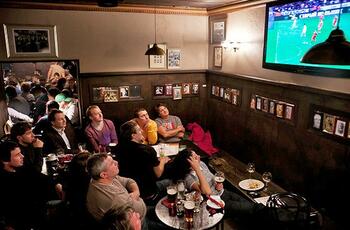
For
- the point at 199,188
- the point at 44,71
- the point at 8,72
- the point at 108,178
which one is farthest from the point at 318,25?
the point at 8,72

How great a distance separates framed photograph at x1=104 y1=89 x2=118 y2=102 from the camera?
18.4 ft

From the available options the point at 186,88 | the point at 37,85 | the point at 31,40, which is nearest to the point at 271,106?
the point at 186,88

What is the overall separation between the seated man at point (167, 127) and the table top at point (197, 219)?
2.15 metres

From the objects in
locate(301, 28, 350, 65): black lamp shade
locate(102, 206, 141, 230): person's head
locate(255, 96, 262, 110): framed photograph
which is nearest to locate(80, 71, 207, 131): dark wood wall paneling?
locate(255, 96, 262, 110): framed photograph

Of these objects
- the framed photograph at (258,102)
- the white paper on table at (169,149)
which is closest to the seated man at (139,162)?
the white paper on table at (169,149)

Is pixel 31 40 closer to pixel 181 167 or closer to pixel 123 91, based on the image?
pixel 123 91

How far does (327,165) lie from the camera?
138 inches

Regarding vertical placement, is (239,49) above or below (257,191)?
above

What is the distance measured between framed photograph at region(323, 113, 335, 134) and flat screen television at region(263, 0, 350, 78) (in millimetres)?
490

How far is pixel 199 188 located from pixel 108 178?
3.31 ft

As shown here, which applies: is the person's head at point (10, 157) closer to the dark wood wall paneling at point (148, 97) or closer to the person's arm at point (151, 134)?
the person's arm at point (151, 134)

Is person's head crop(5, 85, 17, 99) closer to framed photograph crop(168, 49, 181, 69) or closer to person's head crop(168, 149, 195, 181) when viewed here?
framed photograph crop(168, 49, 181, 69)

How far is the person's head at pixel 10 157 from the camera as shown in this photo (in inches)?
109

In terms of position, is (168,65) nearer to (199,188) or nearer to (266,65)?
(266,65)
